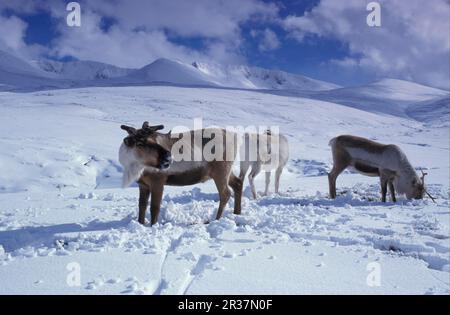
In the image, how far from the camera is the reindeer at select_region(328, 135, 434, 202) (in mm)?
10344

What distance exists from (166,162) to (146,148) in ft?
1.51

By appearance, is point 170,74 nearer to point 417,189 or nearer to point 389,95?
point 389,95

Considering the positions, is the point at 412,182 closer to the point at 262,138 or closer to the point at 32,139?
the point at 262,138

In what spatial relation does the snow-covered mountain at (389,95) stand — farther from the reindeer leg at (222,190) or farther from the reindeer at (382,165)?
the reindeer leg at (222,190)

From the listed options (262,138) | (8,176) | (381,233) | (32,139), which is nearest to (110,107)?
(32,139)

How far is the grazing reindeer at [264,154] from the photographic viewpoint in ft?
39.2

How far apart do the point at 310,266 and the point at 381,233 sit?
2.22m

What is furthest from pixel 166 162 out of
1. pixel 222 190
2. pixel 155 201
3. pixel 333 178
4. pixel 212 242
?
pixel 333 178

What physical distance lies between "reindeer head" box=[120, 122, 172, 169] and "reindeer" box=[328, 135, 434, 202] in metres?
5.82

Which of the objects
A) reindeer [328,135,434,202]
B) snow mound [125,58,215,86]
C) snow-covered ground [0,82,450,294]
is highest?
snow mound [125,58,215,86]

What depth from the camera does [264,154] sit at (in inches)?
488

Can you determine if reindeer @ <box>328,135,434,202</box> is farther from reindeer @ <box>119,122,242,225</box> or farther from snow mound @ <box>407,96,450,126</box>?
snow mound @ <box>407,96,450,126</box>

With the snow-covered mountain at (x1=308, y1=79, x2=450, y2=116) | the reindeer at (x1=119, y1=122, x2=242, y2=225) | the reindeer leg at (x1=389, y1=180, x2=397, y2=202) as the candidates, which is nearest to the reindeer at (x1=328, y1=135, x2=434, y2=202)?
the reindeer leg at (x1=389, y1=180, x2=397, y2=202)
